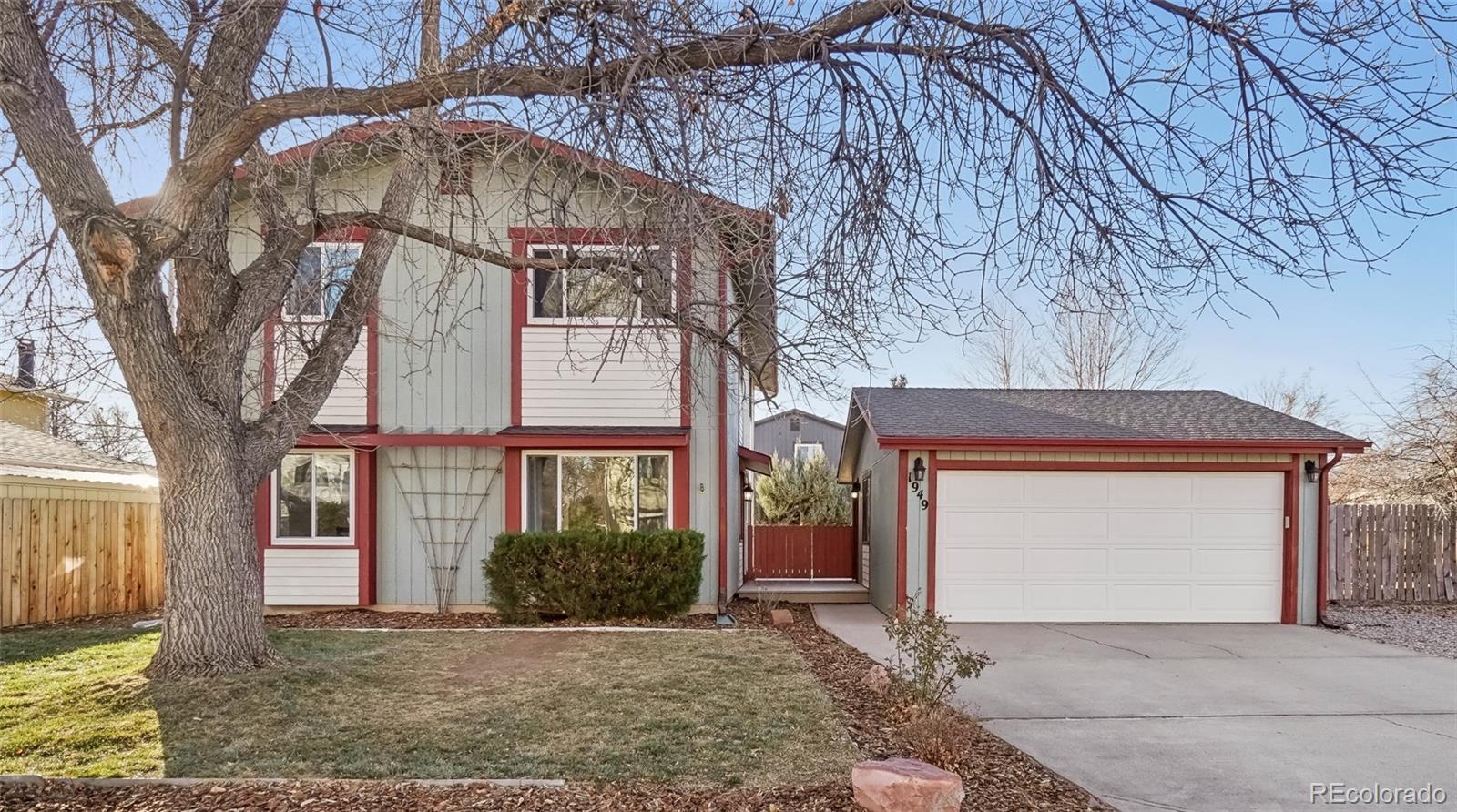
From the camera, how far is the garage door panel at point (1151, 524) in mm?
10172

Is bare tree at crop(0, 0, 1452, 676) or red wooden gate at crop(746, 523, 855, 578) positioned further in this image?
red wooden gate at crop(746, 523, 855, 578)

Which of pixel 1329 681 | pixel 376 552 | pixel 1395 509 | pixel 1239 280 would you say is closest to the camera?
pixel 1239 280

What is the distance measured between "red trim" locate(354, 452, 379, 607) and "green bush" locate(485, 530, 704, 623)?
5.54ft

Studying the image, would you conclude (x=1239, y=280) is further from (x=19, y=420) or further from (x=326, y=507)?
(x=19, y=420)

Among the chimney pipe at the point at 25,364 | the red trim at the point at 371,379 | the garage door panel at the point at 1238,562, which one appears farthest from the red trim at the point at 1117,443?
the chimney pipe at the point at 25,364

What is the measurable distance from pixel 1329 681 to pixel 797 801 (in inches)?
214

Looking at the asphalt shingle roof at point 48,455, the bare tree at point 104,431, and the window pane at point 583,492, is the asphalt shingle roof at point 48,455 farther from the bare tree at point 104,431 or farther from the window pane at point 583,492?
the bare tree at point 104,431

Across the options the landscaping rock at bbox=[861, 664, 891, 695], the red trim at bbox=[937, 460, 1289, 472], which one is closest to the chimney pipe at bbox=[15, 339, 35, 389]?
the landscaping rock at bbox=[861, 664, 891, 695]

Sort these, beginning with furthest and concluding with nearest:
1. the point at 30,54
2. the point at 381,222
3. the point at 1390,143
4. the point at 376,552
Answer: the point at 376,552, the point at 381,222, the point at 30,54, the point at 1390,143

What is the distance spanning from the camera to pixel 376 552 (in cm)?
1029

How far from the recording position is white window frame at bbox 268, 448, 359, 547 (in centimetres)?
1020

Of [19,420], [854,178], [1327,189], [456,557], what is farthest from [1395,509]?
[19,420]

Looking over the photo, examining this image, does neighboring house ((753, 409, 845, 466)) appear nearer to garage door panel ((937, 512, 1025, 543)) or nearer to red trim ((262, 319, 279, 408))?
garage door panel ((937, 512, 1025, 543))

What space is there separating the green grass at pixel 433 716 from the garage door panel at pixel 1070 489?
4.37m
